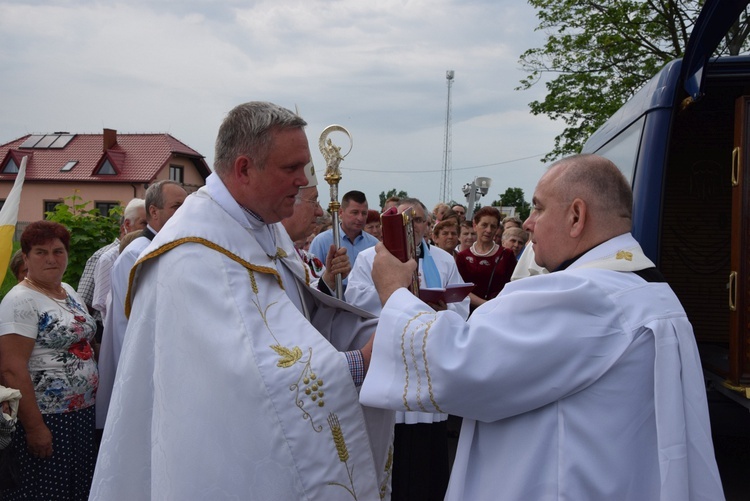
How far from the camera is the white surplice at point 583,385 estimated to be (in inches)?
76.4

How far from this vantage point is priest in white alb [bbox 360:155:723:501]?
1.94m

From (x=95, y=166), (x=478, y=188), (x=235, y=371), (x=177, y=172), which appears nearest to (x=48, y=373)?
(x=235, y=371)

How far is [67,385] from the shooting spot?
13.5 feet

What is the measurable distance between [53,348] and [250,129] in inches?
91.7

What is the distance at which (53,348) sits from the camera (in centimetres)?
412

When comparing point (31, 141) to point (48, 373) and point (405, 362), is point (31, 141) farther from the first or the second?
point (405, 362)

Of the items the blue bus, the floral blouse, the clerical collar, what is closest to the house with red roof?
the blue bus

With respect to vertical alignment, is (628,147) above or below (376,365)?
above

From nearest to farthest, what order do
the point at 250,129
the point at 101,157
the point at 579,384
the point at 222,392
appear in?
the point at 579,384
the point at 222,392
the point at 250,129
the point at 101,157

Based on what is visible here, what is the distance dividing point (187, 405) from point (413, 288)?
0.90m

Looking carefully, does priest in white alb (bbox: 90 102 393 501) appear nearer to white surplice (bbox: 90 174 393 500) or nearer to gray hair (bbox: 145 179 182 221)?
white surplice (bbox: 90 174 393 500)

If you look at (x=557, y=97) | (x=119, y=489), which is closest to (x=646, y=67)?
(x=557, y=97)

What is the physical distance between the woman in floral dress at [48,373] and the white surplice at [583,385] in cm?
280

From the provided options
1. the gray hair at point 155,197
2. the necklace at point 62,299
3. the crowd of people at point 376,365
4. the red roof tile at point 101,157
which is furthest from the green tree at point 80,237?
the red roof tile at point 101,157
